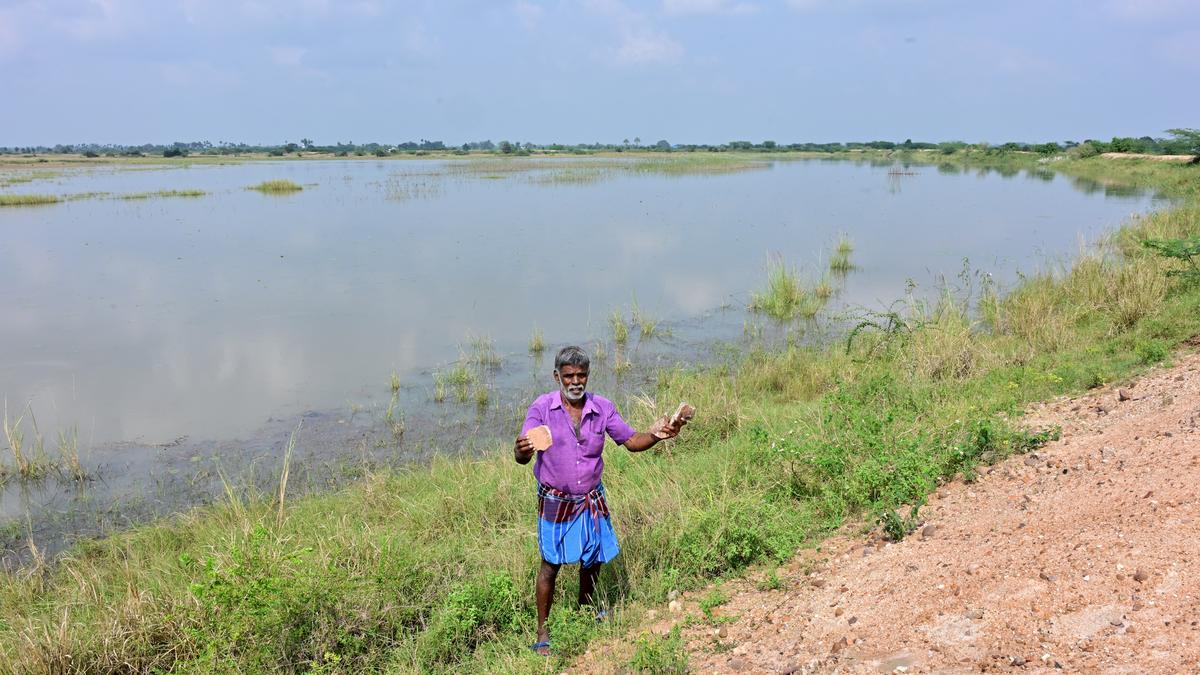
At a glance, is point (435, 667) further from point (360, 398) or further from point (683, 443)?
point (360, 398)

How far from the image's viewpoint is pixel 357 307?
11.6 metres

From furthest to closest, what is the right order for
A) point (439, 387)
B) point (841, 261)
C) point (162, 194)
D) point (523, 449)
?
point (162, 194), point (841, 261), point (439, 387), point (523, 449)

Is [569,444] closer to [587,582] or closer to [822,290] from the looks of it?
[587,582]

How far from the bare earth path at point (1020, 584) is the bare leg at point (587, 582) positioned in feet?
1.17

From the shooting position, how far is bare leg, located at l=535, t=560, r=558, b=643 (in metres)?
3.29

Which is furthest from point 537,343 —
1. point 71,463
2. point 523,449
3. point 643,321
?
point 523,449

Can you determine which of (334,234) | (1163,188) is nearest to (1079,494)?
(334,234)

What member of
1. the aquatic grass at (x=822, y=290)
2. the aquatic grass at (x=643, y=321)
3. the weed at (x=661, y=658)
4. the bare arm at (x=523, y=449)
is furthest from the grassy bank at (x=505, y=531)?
the aquatic grass at (x=822, y=290)

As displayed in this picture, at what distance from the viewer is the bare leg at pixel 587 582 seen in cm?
341

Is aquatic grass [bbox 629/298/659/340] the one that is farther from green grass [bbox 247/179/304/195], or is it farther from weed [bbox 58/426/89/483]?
green grass [bbox 247/179/304/195]

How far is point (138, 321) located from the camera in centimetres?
Result: 1091

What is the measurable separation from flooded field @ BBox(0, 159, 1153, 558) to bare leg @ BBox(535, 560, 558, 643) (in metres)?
3.31

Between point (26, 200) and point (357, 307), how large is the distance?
19958 mm

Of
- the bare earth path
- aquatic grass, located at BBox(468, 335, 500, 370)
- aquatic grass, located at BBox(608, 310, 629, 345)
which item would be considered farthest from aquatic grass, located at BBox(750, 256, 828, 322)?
the bare earth path
